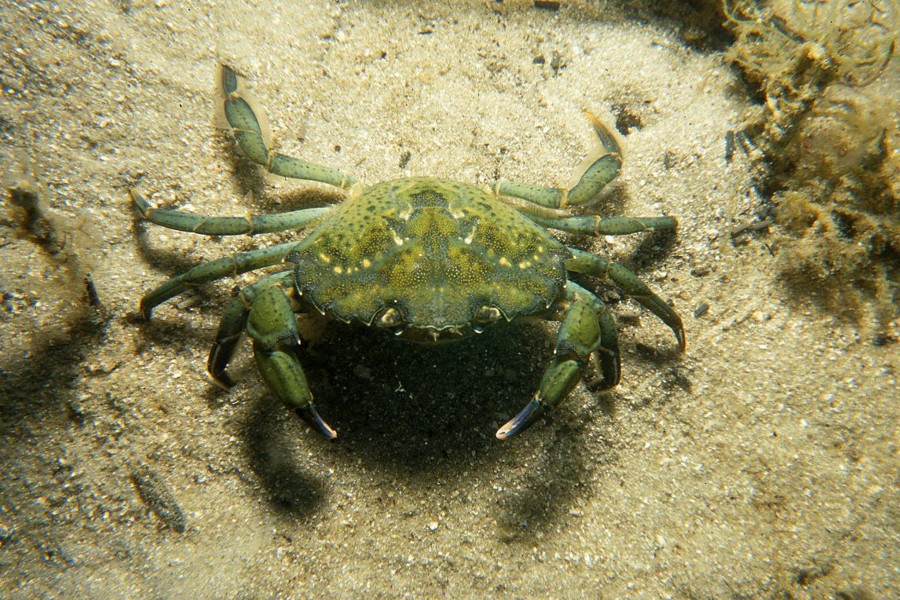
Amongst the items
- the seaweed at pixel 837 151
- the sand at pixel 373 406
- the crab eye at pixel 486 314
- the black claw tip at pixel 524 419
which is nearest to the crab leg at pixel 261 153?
the sand at pixel 373 406

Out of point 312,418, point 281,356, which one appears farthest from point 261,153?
point 312,418

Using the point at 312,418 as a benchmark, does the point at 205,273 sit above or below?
above

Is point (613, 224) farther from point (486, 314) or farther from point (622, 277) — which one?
point (486, 314)

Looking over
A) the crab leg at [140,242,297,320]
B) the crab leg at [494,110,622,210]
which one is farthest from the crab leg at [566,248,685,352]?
the crab leg at [140,242,297,320]

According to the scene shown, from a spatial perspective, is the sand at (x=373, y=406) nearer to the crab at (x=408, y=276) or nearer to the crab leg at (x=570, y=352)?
Answer: the crab at (x=408, y=276)

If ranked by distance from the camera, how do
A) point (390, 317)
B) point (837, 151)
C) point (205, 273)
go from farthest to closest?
point (837, 151)
point (205, 273)
point (390, 317)

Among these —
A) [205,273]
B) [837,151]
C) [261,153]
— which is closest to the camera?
[205,273]

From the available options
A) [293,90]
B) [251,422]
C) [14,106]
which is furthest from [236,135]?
[251,422]
